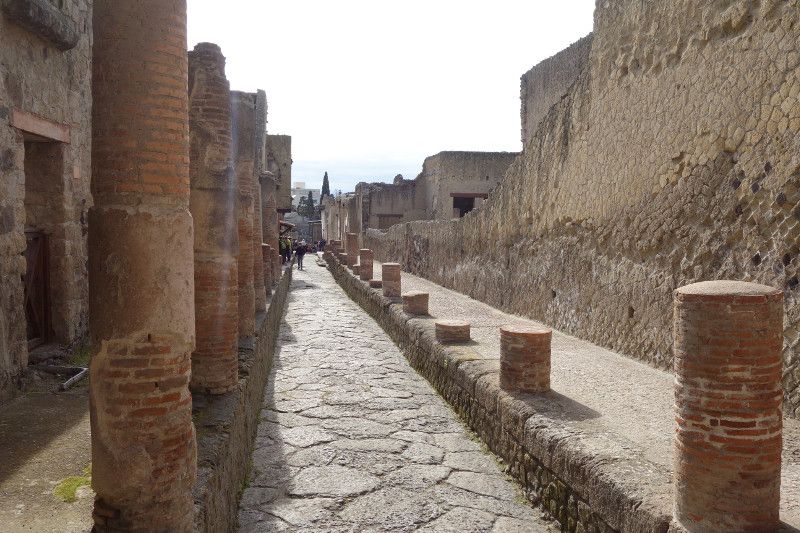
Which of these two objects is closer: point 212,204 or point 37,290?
point 212,204

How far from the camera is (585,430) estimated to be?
423cm

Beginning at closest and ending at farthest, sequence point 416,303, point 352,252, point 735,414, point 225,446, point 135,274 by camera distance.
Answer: point 135,274 → point 735,414 → point 225,446 → point 416,303 → point 352,252

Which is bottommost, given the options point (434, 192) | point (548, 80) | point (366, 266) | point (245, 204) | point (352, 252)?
point (366, 266)

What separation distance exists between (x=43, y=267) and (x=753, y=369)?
6.09 metres

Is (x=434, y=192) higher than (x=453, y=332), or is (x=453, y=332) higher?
(x=434, y=192)

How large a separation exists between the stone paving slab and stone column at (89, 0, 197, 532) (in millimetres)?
2413

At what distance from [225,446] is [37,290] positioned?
11.8ft

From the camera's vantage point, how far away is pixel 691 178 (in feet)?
19.1

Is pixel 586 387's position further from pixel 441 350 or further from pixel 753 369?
pixel 753 369

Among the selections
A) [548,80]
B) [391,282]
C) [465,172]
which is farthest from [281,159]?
[391,282]

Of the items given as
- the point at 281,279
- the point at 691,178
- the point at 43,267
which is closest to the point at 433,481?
the point at 691,178

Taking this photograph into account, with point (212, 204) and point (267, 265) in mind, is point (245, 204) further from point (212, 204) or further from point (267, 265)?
point (267, 265)

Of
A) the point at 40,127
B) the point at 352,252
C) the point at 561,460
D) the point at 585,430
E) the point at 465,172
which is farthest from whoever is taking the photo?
the point at 465,172

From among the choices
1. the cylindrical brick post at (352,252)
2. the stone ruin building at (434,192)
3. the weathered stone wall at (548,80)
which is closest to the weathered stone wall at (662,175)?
the weathered stone wall at (548,80)
